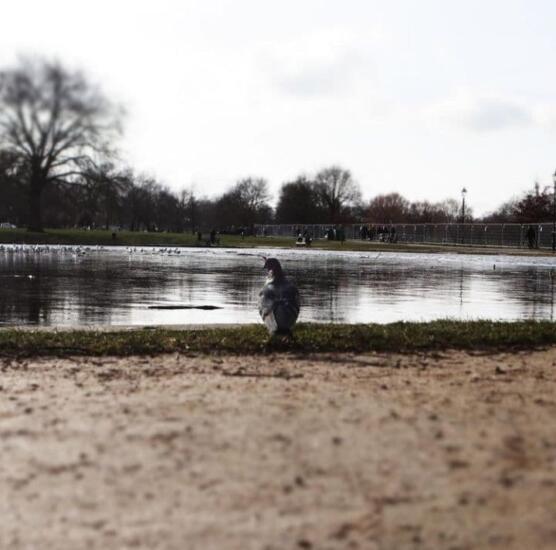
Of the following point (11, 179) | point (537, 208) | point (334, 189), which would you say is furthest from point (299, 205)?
point (11, 179)

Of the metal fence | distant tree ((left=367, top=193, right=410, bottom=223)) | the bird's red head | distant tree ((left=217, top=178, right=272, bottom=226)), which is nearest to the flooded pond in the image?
the bird's red head

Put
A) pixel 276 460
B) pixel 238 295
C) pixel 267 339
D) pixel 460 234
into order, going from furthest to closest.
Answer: pixel 460 234 → pixel 238 295 → pixel 267 339 → pixel 276 460

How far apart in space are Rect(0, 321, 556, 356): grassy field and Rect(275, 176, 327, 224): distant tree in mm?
119630

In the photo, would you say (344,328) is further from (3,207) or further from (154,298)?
(3,207)

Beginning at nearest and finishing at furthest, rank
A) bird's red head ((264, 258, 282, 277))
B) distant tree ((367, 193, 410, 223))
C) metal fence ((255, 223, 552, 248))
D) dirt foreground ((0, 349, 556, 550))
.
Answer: dirt foreground ((0, 349, 556, 550))
bird's red head ((264, 258, 282, 277))
metal fence ((255, 223, 552, 248))
distant tree ((367, 193, 410, 223))

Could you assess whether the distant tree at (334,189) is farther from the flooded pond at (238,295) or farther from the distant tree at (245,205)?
the flooded pond at (238,295)

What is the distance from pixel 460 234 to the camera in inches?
2793

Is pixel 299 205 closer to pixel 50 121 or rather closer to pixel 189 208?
pixel 189 208

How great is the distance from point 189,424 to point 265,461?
1105 millimetres

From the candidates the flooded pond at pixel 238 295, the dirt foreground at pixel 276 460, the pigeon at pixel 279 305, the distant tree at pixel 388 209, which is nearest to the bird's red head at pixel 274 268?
the pigeon at pixel 279 305

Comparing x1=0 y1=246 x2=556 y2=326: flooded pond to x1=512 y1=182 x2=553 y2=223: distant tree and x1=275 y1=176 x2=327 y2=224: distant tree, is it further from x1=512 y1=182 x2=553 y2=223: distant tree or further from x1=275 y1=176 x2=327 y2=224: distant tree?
x1=275 y1=176 x2=327 y2=224: distant tree

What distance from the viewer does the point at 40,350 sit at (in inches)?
397

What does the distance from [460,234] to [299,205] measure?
2469 inches

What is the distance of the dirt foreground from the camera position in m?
4.20
